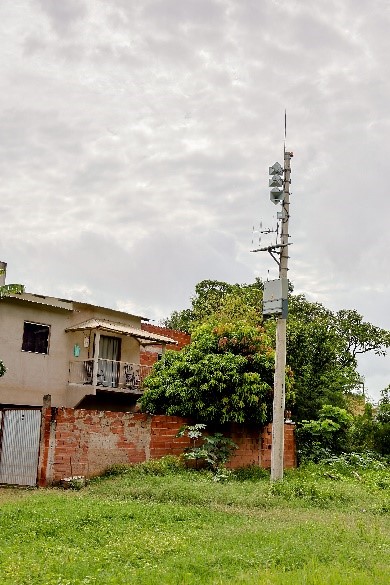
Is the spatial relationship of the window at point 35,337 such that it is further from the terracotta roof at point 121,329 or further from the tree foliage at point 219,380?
the tree foliage at point 219,380

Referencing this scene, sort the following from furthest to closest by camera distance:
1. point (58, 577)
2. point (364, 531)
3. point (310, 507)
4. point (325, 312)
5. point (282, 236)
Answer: point (325, 312), point (282, 236), point (310, 507), point (364, 531), point (58, 577)

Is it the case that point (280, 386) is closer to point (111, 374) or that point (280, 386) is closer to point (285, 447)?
point (285, 447)

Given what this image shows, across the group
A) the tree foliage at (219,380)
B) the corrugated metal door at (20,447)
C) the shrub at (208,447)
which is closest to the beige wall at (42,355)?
the tree foliage at (219,380)

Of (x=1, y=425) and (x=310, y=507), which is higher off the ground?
(x=1, y=425)

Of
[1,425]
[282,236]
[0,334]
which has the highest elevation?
[282,236]

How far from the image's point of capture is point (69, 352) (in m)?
21.8

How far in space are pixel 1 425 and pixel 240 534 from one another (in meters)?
8.62

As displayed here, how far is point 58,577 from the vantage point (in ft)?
21.7

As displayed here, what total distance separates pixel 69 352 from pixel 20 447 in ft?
23.6

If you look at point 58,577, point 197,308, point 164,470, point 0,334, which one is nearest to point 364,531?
point 58,577

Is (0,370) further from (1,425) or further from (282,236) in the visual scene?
(282,236)

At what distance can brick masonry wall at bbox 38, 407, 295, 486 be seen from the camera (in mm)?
14211

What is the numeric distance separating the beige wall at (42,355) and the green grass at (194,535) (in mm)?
6855

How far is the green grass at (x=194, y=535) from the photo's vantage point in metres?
6.75
